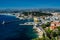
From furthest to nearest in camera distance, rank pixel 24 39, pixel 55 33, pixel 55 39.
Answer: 1. pixel 24 39
2. pixel 55 33
3. pixel 55 39

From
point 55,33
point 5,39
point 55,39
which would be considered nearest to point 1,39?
point 5,39

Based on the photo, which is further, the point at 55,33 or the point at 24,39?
the point at 24,39

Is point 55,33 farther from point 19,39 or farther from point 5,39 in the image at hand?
point 5,39

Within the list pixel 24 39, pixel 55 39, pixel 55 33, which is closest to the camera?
pixel 55 39

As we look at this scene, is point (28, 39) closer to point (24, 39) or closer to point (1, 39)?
point (24, 39)

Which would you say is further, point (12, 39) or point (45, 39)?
point (12, 39)

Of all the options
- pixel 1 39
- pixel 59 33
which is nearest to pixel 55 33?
pixel 59 33

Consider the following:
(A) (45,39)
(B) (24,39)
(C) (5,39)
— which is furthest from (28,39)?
(A) (45,39)
